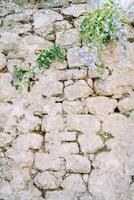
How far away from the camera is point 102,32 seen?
2.95 m

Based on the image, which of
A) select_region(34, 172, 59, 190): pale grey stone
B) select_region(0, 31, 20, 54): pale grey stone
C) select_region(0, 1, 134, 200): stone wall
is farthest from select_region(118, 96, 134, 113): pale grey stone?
select_region(0, 31, 20, 54): pale grey stone

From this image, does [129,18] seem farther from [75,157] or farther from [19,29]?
[75,157]

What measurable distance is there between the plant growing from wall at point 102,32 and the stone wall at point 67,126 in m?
0.06

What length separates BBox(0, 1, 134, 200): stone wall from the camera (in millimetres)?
2758

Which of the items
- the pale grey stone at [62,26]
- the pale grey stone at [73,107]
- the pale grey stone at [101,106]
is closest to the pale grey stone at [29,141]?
the pale grey stone at [73,107]

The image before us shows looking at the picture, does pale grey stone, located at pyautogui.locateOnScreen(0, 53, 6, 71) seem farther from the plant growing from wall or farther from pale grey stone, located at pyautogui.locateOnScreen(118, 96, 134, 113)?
pale grey stone, located at pyautogui.locateOnScreen(118, 96, 134, 113)

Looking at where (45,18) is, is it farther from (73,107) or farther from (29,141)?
(29,141)

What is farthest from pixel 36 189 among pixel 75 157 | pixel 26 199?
pixel 75 157

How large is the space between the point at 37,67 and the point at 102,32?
540 millimetres

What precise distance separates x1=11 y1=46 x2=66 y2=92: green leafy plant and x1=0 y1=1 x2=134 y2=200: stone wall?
4 centimetres

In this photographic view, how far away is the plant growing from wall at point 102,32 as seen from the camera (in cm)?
293

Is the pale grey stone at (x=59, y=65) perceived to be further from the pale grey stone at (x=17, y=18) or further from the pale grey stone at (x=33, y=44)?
the pale grey stone at (x=17, y=18)

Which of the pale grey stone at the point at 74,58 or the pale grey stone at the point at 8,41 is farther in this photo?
the pale grey stone at the point at 8,41

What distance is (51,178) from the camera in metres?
2.79
